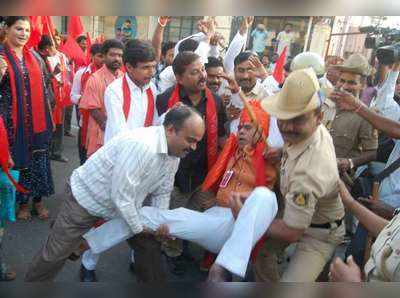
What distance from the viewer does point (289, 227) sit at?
1588 millimetres

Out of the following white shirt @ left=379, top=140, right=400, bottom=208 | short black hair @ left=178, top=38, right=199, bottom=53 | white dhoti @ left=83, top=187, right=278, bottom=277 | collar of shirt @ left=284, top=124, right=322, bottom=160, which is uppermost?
short black hair @ left=178, top=38, right=199, bottom=53

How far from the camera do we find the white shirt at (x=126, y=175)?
181 cm

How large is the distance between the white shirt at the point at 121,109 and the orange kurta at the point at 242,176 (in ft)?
2.26

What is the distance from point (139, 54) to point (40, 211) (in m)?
1.69

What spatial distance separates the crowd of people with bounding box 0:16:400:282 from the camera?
1.56 metres

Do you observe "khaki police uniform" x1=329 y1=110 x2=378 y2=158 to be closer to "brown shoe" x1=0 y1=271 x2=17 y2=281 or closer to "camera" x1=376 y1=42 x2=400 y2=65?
"camera" x1=376 y1=42 x2=400 y2=65

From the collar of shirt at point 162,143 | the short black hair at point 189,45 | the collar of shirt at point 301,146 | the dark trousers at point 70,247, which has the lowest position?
the dark trousers at point 70,247

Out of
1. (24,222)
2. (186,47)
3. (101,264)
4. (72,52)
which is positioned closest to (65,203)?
(101,264)

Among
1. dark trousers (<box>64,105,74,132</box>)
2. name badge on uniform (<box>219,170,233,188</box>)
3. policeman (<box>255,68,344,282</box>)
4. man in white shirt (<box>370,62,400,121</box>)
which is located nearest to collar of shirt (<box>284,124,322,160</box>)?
policeman (<box>255,68,344,282</box>)

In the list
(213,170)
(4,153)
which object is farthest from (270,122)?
(4,153)

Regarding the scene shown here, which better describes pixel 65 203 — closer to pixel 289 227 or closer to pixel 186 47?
pixel 289 227

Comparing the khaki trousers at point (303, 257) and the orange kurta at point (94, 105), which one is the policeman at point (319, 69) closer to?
the khaki trousers at point (303, 257)

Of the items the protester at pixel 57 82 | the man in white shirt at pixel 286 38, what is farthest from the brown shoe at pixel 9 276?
the man in white shirt at pixel 286 38

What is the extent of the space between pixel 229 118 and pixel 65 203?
1.24m
